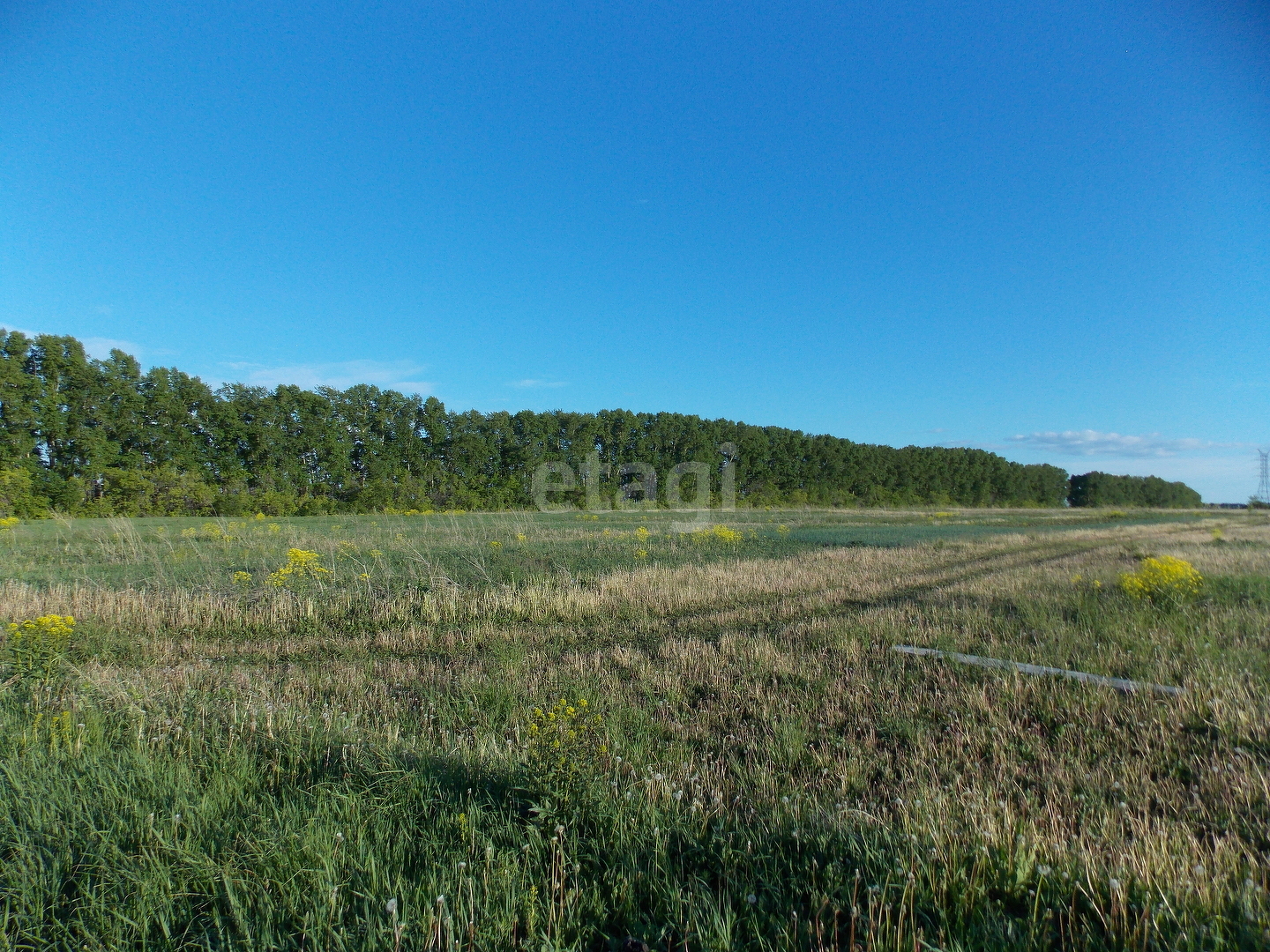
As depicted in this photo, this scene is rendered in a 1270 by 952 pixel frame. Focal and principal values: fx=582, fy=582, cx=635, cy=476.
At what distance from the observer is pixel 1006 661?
6316 mm

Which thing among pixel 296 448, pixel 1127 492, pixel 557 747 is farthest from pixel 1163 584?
pixel 1127 492

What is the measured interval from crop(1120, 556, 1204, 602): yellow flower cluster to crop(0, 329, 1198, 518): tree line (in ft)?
131

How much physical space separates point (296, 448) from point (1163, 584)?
4577 centimetres

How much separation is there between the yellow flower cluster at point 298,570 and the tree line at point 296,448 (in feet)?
89.0

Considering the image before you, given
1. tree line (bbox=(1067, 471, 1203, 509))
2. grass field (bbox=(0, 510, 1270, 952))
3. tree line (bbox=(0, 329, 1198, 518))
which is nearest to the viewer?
grass field (bbox=(0, 510, 1270, 952))

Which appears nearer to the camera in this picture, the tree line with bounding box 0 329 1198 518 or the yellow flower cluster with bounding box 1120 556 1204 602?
the yellow flower cluster with bounding box 1120 556 1204 602

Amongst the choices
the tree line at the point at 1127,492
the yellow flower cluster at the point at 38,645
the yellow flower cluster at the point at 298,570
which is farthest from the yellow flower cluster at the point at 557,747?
the tree line at the point at 1127,492

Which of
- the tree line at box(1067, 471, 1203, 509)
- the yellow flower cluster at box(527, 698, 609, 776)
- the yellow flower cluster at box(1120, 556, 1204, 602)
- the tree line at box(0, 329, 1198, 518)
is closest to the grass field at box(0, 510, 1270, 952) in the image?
the yellow flower cluster at box(527, 698, 609, 776)

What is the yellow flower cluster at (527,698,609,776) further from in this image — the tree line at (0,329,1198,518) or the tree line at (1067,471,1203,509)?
the tree line at (1067,471,1203,509)

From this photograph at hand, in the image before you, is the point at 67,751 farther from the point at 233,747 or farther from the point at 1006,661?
the point at 1006,661

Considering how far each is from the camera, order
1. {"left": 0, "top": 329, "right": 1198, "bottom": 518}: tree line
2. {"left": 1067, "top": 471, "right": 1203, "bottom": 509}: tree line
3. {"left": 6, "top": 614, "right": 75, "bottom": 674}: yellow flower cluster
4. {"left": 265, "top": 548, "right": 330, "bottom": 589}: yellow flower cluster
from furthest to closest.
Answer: {"left": 1067, "top": 471, "right": 1203, "bottom": 509}: tree line
{"left": 0, "top": 329, "right": 1198, "bottom": 518}: tree line
{"left": 265, "top": 548, "right": 330, "bottom": 589}: yellow flower cluster
{"left": 6, "top": 614, "right": 75, "bottom": 674}: yellow flower cluster

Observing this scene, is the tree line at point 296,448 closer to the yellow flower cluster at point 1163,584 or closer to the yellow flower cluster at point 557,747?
the yellow flower cluster at point 557,747

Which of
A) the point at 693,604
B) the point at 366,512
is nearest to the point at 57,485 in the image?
the point at 366,512

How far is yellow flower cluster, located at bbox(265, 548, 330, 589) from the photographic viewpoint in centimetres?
1025
